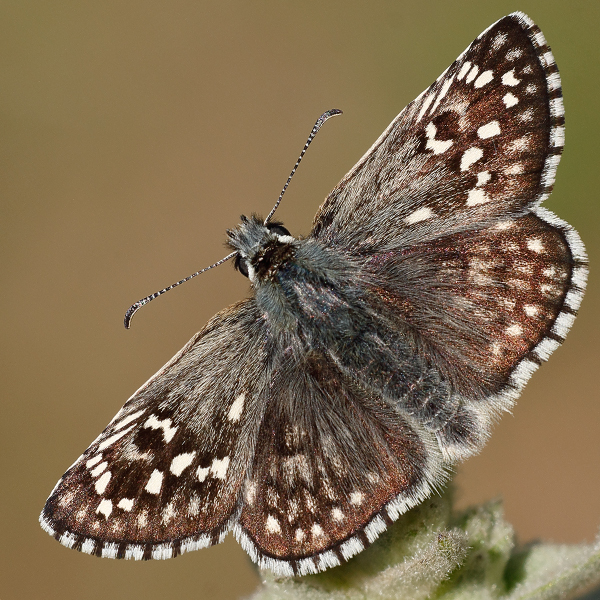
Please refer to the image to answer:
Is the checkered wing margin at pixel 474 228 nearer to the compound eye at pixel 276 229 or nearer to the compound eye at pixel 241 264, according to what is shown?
the compound eye at pixel 276 229

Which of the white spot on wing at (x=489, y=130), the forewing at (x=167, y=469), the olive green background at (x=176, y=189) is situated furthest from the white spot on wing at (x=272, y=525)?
the olive green background at (x=176, y=189)

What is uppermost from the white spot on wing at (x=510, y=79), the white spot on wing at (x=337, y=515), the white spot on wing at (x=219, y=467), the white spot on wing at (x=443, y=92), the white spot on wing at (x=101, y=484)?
the white spot on wing at (x=443, y=92)

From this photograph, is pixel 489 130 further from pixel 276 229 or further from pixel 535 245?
pixel 276 229

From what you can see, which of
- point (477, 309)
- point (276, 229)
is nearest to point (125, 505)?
point (276, 229)

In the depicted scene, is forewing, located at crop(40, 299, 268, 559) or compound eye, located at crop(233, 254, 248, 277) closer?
forewing, located at crop(40, 299, 268, 559)

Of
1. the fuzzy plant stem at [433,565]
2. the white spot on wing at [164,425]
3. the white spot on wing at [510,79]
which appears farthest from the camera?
the white spot on wing at [510,79]

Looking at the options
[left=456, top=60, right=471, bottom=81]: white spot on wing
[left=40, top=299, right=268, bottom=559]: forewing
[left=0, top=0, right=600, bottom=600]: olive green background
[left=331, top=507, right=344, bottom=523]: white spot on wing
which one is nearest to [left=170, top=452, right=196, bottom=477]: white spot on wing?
[left=40, top=299, right=268, bottom=559]: forewing

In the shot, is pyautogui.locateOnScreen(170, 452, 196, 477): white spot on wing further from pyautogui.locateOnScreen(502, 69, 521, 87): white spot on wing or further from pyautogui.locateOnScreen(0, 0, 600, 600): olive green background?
pyautogui.locateOnScreen(0, 0, 600, 600): olive green background
